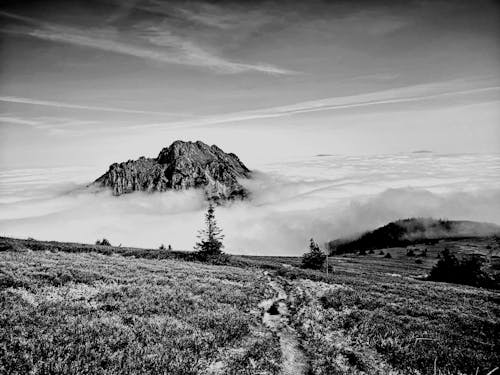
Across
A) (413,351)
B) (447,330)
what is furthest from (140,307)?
(447,330)

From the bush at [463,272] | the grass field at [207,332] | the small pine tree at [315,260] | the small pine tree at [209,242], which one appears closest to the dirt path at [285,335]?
the grass field at [207,332]

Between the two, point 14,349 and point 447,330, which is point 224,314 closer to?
point 14,349

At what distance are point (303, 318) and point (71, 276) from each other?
43.0ft

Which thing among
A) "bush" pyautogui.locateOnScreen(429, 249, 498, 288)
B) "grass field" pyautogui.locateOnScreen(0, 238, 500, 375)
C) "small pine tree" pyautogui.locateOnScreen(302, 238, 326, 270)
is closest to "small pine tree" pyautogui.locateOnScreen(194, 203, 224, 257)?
"small pine tree" pyautogui.locateOnScreen(302, 238, 326, 270)

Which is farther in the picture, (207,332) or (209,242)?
(209,242)

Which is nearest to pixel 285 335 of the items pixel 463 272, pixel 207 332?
pixel 207 332

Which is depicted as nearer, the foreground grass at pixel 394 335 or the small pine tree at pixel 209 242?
the foreground grass at pixel 394 335

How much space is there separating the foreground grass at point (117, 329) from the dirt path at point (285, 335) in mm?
445

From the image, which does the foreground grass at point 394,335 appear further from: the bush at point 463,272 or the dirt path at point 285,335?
the bush at point 463,272

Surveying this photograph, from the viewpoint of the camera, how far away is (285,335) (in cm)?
1280

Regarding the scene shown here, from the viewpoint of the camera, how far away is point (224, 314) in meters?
13.9

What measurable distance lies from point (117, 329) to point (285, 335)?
22.0ft

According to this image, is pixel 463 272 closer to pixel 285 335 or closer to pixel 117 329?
pixel 285 335

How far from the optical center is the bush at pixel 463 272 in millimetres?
51688
